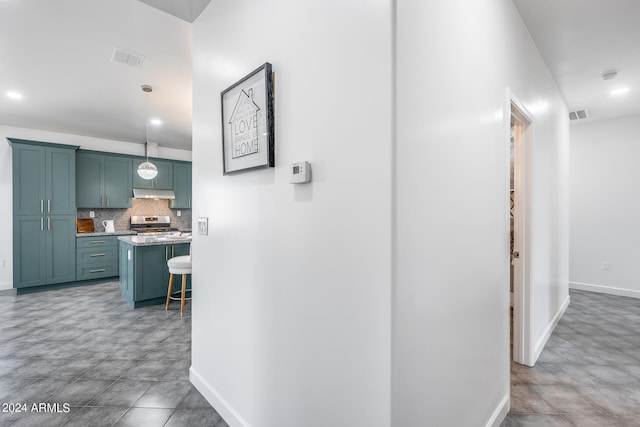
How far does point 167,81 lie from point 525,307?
4.14 meters

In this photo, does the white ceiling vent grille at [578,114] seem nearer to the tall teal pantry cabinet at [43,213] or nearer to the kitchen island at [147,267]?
the kitchen island at [147,267]

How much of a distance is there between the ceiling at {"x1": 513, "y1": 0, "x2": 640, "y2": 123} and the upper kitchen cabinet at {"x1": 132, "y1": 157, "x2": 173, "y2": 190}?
6.31 m

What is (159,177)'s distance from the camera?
6.27 meters

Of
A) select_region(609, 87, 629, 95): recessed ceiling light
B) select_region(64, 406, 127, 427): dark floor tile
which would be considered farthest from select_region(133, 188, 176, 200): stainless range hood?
select_region(609, 87, 629, 95): recessed ceiling light

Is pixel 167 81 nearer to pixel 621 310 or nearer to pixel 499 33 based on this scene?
pixel 499 33

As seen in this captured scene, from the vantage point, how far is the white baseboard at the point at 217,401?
1706 mm

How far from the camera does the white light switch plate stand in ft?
6.63

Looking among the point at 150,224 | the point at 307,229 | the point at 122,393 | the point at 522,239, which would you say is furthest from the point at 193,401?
the point at 150,224

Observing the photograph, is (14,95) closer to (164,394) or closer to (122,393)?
(122,393)

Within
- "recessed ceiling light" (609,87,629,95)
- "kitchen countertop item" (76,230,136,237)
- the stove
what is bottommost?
"kitchen countertop item" (76,230,136,237)

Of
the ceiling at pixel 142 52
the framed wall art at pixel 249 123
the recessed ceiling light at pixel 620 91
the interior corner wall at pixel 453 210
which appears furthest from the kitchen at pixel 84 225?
the recessed ceiling light at pixel 620 91

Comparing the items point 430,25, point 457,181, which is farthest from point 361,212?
point 430,25

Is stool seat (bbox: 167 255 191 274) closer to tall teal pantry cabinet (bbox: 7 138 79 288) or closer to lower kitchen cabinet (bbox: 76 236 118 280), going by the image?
lower kitchen cabinet (bbox: 76 236 118 280)

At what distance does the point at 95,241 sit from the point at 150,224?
3.75ft
